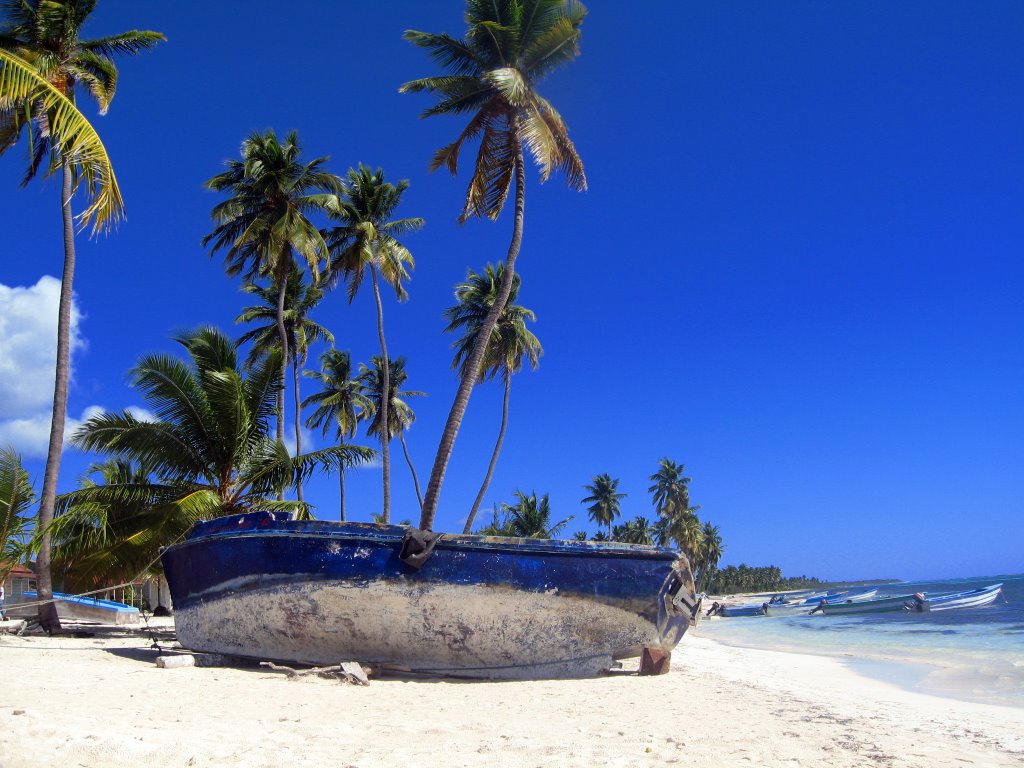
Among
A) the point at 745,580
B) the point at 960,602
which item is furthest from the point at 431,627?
the point at 745,580

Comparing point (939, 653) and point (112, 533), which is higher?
point (112, 533)

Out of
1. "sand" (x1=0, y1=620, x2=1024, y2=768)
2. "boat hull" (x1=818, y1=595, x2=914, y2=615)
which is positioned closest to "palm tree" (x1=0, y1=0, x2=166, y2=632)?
"sand" (x1=0, y1=620, x2=1024, y2=768)

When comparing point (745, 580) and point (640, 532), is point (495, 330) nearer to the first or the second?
point (640, 532)

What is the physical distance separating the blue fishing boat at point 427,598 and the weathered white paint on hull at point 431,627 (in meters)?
0.01

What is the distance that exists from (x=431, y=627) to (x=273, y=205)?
15510 millimetres

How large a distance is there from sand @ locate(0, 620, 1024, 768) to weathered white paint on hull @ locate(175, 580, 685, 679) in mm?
286

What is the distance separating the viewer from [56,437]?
12.5 metres

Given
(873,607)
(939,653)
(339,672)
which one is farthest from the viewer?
(873,607)

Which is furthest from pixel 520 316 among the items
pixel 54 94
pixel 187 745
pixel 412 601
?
pixel 187 745

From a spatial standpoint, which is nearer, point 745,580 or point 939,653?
point 939,653

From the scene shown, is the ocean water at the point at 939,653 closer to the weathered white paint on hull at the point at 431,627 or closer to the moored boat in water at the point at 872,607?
the weathered white paint on hull at the point at 431,627

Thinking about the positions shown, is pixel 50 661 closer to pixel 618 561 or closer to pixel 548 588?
pixel 548 588

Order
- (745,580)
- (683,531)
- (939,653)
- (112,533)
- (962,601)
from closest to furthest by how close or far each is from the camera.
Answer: (112,533) < (939,653) < (962,601) < (683,531) < (745,580)

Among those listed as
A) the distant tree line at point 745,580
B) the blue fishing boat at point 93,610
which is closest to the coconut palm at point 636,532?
the distant tree line at point 745,580
